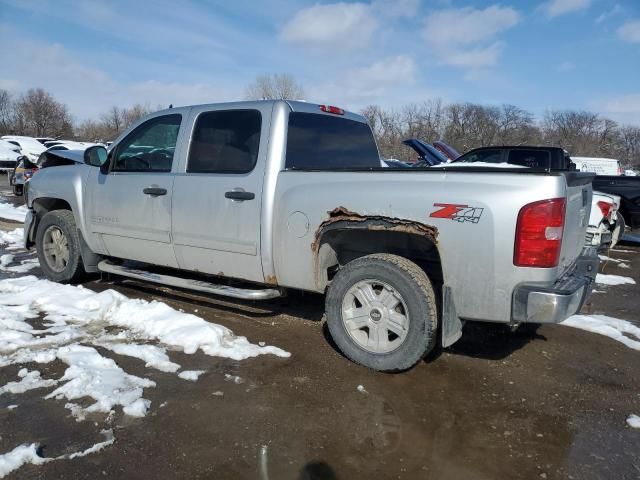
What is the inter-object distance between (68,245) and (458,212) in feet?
14.3

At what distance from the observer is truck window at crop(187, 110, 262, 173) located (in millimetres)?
4180

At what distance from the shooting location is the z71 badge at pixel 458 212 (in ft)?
10.3

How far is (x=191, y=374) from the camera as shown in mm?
3545

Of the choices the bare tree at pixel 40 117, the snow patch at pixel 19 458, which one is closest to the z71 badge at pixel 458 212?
the snow patch at pixel 19 458

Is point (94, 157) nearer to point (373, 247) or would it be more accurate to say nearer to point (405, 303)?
point (373, 247)

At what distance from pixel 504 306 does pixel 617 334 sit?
221 cm

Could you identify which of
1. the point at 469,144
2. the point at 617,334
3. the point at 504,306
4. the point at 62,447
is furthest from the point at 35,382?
the point at 469,144

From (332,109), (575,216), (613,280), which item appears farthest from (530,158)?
(575,216)

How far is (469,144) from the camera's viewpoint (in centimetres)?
5662

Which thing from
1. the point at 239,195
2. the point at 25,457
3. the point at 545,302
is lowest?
the point at 25,457

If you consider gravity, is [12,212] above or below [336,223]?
below

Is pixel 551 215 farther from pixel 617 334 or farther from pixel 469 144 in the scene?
pixel 469 144

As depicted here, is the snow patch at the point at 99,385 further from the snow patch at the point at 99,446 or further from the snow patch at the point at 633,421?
the snow patch at the point at 633,421

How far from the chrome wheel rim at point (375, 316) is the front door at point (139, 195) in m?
1.87
